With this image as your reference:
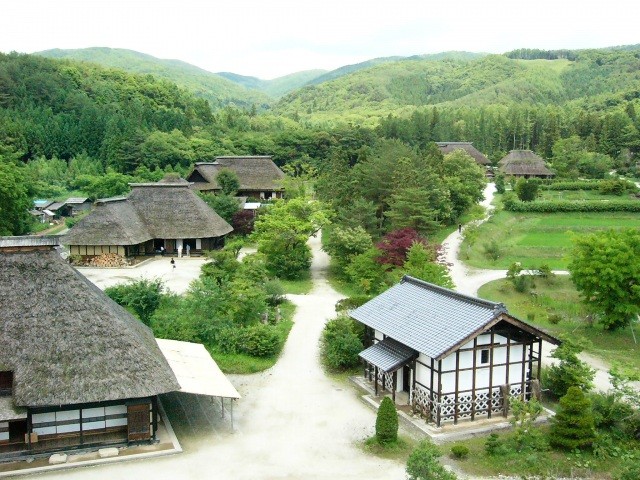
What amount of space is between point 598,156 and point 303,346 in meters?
57.3

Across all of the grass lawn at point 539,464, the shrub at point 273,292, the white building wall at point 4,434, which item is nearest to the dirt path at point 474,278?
the grass lawn at point 539,464

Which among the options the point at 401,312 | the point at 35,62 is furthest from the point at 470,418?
the point at 35,62

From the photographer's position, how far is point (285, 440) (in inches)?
734

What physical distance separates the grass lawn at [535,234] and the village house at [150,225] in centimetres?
1802

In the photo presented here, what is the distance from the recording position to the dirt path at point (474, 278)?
80.0 ft

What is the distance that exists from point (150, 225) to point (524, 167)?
155 feet

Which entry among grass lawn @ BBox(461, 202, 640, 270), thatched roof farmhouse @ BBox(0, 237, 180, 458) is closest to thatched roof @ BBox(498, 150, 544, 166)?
grass lawn @ BBox(461, 202, 640, 270)

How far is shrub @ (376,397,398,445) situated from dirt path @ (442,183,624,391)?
886cm

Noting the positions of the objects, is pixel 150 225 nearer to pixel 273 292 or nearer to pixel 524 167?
pixel 273 292

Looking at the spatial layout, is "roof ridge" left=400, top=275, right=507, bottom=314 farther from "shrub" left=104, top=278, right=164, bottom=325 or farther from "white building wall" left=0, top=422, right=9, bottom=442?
"white building wall" left=0, top=422, right=9, bottom=442

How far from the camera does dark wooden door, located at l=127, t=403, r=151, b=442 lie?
17812 mm

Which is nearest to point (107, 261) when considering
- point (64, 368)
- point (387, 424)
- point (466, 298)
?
point (64, 368)

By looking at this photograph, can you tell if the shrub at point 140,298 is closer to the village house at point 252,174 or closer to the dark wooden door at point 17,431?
the dark wooden door at point 17,431

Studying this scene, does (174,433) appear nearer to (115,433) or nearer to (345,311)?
(115,433)
